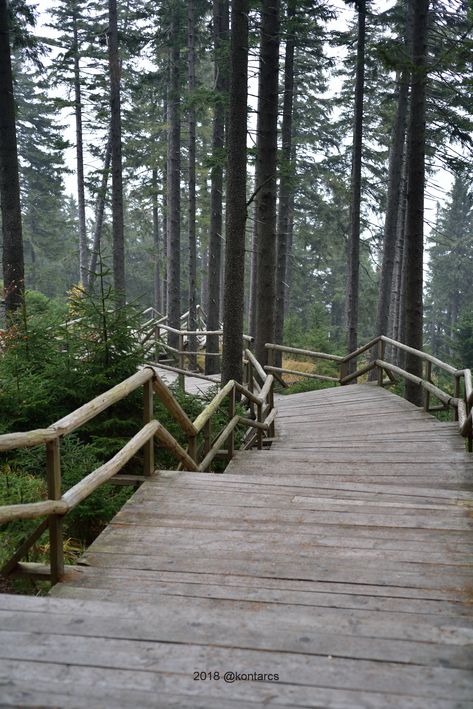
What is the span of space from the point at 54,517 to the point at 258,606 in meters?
1.27

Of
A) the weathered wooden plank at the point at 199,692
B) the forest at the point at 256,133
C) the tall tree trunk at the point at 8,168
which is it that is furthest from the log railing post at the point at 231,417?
the tall tree trunk at the point at 8,168

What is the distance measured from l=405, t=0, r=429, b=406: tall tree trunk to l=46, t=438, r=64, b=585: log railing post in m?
9.61

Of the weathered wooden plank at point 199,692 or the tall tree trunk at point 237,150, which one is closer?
the weathered wooden plank at point 199,692

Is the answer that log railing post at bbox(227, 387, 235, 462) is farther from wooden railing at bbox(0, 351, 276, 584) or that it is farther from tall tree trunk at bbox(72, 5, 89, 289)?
tall tree trunk at bbox(72, 5, 89, 289)

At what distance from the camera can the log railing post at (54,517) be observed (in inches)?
128

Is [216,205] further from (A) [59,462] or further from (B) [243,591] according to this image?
(B) [243,591]

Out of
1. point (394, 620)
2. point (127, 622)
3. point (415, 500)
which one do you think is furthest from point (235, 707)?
→ point (415, 500)

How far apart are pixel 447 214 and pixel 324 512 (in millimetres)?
53014

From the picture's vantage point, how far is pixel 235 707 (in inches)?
80.0

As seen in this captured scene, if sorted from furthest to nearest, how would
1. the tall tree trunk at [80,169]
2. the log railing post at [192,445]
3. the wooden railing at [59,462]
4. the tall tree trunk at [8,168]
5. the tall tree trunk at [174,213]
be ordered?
the tall tree trunk at [80,169] < the tall tree trunk at [174,213] < the tall tree trunk at [8,168] < the log railing post at [192,445] < the wooden railing at [59,462]

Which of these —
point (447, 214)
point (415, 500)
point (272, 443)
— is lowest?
point (272, 443)

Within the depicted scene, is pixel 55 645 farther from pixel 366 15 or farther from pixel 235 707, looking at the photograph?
pixel 366 15

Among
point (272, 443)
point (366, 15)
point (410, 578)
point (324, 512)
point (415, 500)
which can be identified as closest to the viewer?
point (410, 578)

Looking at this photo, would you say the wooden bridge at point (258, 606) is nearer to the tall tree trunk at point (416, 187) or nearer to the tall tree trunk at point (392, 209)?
the tall tree trunk at point (416, 187)
